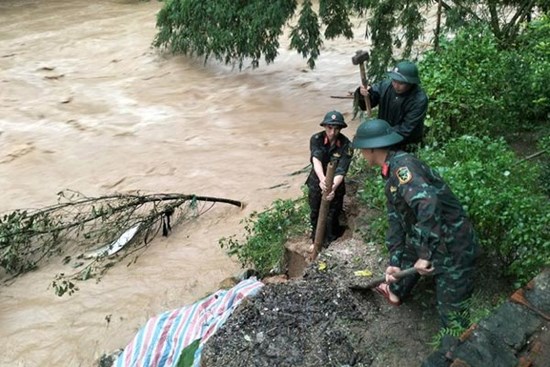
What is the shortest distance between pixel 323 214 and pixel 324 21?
18.5ft

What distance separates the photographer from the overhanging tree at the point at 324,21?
8781 millimetres

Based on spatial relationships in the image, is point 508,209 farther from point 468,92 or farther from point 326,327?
point 468,92

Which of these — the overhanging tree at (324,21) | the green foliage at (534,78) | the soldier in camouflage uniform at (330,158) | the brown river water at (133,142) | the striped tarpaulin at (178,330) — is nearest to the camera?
the striped tarpaulin at (178,330)

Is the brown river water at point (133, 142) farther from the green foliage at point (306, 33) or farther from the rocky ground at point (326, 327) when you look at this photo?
the rocky ground at point (326, 327)

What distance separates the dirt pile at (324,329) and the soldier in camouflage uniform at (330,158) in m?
1.09

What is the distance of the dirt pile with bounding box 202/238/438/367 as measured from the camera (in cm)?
402

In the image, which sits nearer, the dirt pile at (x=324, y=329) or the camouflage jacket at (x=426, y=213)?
the camouflage jacket at (x=426, y=213)

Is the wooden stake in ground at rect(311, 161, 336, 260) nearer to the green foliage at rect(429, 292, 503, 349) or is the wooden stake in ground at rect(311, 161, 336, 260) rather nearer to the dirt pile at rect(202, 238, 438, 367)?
the dirt pile at rect(202, 238, 438, 367)

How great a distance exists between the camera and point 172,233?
8.16 m

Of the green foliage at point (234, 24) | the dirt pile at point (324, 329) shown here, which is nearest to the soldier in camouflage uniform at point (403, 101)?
the dirt pile at point (324, 329)

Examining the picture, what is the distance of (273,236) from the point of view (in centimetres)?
654

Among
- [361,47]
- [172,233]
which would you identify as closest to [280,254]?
[172,233]

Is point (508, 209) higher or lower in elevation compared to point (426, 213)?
lower

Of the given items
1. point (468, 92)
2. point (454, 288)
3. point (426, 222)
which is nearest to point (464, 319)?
point (454, 288)
